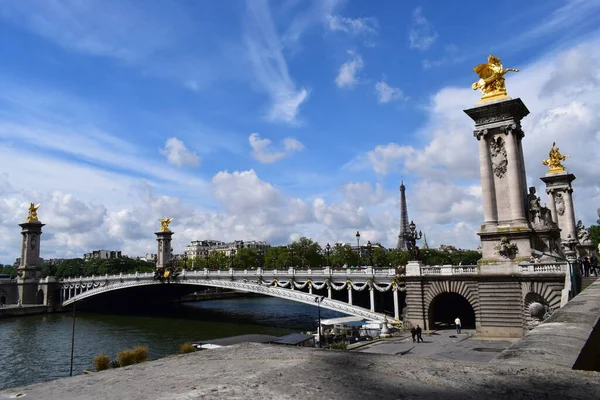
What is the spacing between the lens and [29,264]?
8481 cm

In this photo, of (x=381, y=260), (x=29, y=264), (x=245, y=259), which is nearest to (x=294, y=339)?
(x=29, y=264)

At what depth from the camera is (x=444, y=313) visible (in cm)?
4031

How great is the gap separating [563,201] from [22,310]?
7625 cm

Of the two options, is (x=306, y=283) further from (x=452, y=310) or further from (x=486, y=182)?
(x=486, y=182)

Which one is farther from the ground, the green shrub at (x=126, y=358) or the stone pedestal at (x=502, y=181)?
the stone pedestal at (x=502, y=181)

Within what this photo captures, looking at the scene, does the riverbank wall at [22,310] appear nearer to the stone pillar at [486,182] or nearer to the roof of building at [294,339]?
the roof of building at [294,339]

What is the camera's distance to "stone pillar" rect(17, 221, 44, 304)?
82062 mm

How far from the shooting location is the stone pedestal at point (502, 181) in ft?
93.5

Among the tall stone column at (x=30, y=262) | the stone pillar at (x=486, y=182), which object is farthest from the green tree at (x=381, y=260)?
the stone pillar at (x=486, y=182)

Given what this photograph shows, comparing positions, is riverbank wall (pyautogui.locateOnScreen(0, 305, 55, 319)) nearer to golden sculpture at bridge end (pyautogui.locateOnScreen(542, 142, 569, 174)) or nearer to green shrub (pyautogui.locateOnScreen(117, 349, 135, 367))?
green shrub (pyautogui.locateOnScreen(117, 349, 135, 367))

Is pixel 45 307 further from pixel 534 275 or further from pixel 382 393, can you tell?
pixel 382 393

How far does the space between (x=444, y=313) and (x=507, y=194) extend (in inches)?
584

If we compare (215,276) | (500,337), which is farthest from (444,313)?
(215,276)

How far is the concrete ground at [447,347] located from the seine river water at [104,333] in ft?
65.7
